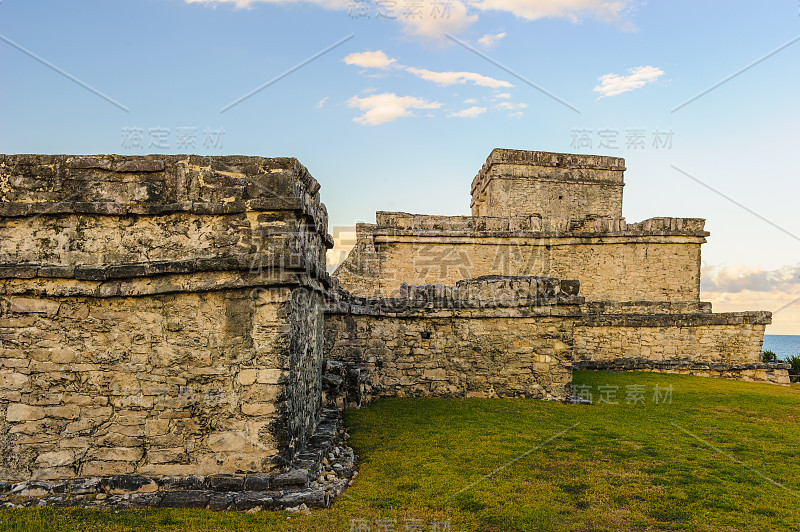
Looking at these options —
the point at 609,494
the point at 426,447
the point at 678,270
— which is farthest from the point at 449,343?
the point at 678,270

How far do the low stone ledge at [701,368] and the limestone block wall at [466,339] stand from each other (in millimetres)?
4717

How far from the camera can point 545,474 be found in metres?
5.88

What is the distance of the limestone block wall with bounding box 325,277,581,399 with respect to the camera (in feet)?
33.1

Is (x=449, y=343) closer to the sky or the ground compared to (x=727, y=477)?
closer to the sky

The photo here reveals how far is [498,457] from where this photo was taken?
21.0ft

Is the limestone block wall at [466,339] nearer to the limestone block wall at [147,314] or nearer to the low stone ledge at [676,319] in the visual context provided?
the limestone block wall at [147,314]

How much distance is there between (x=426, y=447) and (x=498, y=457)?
0.96 meters

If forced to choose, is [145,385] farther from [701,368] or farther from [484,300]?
[701,368]

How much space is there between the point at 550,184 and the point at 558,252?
539cm

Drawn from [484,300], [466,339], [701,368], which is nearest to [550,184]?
[701,368]

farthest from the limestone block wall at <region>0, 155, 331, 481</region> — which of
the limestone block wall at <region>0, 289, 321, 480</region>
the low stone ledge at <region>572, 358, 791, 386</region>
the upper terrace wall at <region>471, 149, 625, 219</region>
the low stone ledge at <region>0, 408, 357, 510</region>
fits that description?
the upper terrace wall at <region>471, 149, 625, 219</region>

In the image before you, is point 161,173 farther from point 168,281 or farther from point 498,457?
point 498,457

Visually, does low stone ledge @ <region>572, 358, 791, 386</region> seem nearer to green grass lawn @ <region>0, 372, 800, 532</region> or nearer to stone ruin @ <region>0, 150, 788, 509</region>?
green grass lawn @ <region>0, 372, 800, 532</region>

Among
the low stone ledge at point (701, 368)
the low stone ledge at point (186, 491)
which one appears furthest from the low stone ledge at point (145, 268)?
the low stone ledge at point (701, 368)
